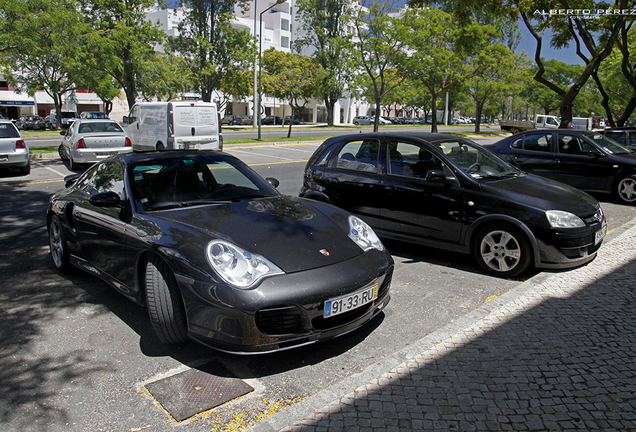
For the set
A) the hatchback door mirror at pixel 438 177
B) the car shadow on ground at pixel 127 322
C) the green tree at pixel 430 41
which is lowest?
the car shadow on ground at pixel 127 322

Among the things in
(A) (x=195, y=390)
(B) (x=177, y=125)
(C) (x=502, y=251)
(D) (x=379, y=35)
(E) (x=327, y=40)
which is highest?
(E) (x=327, y=40)

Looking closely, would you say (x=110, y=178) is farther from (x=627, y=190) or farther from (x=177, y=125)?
(x=177, y=125)

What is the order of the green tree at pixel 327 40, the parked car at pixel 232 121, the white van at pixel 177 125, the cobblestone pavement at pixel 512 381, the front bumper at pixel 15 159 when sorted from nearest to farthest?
the cobblestone pavement at pixel 512 381, the front bumper at pixel 15 159, the white van at pixel 177 125, the green tree at pixel 327 40, the parked car at pixel 232 121

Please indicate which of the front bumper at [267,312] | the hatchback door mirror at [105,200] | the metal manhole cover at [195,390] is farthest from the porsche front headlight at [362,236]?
the hatchback door mirror at [105,200]

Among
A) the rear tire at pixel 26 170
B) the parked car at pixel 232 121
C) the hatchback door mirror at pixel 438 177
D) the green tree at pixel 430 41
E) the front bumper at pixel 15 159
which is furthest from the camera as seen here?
the parked car at pixel 232 121

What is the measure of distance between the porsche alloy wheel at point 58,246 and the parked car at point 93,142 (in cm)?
893

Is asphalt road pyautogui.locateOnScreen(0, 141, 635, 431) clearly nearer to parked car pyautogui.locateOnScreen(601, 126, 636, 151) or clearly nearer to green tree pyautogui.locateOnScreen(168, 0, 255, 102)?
parked car pyautogui.locateOnScreen(601, 126, 636, 151)

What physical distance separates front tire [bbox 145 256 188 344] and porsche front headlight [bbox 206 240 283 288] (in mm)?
380

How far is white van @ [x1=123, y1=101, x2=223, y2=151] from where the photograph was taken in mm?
15789

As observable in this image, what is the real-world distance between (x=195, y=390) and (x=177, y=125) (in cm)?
1389

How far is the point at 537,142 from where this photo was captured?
10594 millimetres

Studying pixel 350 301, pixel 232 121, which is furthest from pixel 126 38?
pixel 232 121

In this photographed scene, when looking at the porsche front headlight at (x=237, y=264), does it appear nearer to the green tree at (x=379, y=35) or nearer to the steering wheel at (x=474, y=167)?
the steering wheel at (x=474, y=167)

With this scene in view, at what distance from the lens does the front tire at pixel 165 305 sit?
3383 mm
